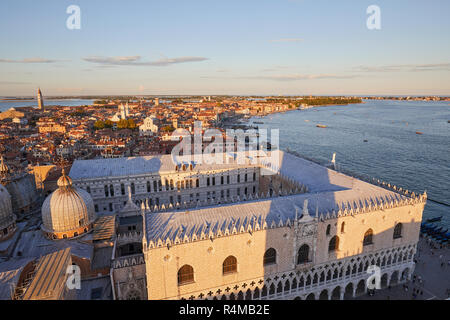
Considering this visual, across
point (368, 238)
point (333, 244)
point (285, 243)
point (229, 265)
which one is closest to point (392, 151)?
point (368, 238)

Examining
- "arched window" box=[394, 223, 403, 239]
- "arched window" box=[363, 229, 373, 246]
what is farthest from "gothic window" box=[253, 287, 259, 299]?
"arched window" box=[394, 223, 403, 239]

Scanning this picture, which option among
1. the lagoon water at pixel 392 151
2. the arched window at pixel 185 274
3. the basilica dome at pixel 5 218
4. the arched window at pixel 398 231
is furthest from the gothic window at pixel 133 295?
the lagoon water at pixel 392 151

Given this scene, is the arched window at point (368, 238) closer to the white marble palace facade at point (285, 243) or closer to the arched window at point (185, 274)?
the white marble palace facade at point (285, 243)
